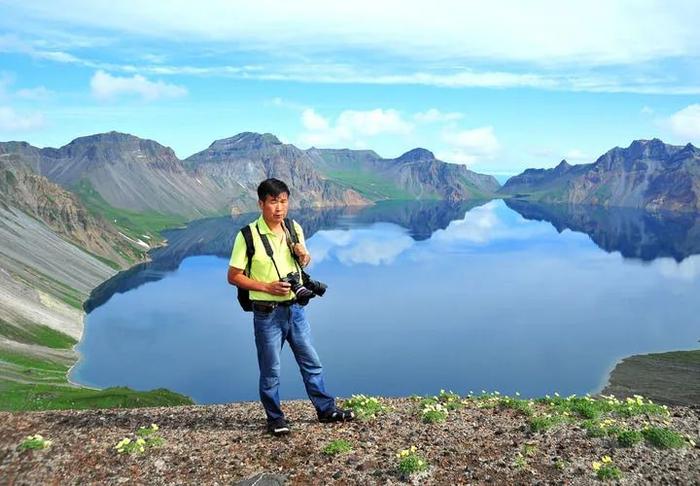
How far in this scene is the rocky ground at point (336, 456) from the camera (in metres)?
11.6

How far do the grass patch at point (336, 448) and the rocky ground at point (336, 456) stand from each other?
0.12m

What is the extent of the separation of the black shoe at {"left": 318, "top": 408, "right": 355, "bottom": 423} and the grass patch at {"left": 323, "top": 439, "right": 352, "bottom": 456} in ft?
5.09

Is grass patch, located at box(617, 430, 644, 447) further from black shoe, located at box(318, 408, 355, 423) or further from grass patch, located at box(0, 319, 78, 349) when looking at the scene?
grass patch, located at box(0, 319, 78, 349)

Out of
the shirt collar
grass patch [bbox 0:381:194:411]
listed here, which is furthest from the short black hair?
grass patch [bbox 0:381:194:411]

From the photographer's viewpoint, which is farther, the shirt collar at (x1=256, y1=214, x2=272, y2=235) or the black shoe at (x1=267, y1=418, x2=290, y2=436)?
the black shoe at (x1=267, y1=418, x2=290, y2=436)

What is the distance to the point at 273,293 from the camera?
12.7 metres

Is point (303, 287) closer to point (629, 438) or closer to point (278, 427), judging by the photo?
point (278, 427)

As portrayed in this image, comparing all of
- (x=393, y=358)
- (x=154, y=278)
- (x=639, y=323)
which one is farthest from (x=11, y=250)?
(x=639, y=323)

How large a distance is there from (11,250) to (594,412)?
17056 cm

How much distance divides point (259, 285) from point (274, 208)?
1.66 meters

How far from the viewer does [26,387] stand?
73312mm

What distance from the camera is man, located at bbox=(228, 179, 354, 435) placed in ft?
42.1

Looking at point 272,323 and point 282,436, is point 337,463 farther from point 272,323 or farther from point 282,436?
point 272,323

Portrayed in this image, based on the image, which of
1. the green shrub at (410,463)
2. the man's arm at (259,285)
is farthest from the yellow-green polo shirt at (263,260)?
the green shrub at (410,463)
